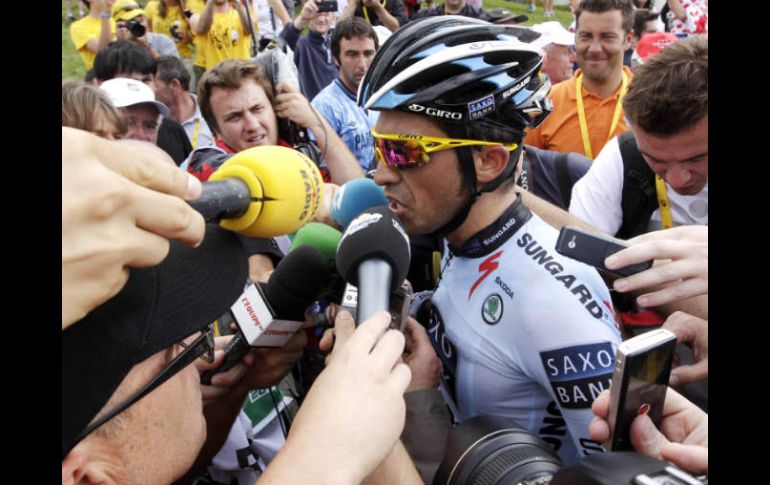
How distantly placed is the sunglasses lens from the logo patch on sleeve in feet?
3.06

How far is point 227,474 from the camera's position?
2.72 m

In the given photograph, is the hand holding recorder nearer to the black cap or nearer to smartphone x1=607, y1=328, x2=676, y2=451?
smartphone x1=607, y1=328, x2=676, y2=451

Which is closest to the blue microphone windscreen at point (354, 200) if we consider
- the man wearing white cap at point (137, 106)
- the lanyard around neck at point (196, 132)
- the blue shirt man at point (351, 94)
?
the blue shirt man at point (351, 94)

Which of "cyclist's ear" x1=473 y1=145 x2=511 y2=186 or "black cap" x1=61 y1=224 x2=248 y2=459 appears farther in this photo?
"cyclist's ear" x1=473 y1=145 x2=511 y2=186

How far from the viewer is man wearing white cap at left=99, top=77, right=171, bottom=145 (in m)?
5.39

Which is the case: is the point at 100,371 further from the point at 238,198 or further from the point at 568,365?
the point at 568,365

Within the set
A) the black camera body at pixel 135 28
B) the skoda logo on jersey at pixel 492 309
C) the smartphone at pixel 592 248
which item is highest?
the black camera body at pixel 135 28

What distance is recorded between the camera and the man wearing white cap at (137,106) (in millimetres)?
5387

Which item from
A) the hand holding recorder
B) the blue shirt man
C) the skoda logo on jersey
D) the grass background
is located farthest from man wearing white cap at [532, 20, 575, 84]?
the grass background

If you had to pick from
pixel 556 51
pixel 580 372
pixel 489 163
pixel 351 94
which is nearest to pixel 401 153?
pixel 489 163

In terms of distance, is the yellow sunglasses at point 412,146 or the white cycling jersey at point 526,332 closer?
the white cycling jersey at point 526,332

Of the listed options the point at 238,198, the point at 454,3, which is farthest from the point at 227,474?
the point at 454,3

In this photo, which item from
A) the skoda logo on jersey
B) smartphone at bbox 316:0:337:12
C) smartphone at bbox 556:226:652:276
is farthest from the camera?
smartphone at bbox 316:0:337:12

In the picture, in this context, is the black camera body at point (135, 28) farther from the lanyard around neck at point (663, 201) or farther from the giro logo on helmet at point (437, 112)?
the lanyard around neck at point (663, 201)
